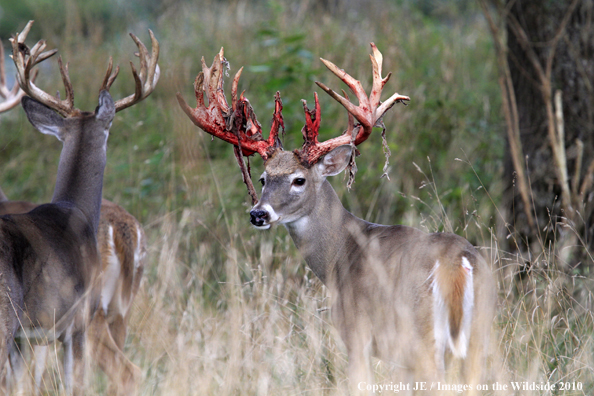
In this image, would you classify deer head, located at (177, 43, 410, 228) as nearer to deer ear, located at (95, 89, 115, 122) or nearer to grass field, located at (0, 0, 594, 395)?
grass field, located at (0, 0, 594, 395)

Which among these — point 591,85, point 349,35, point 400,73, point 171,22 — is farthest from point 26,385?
point 171,22

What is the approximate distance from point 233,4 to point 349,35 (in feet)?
6.92

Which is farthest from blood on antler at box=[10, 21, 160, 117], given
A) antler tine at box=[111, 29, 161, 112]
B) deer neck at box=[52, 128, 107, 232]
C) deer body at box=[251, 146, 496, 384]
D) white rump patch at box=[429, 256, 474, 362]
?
white rump patch at box=[429, 256, 474, 362]

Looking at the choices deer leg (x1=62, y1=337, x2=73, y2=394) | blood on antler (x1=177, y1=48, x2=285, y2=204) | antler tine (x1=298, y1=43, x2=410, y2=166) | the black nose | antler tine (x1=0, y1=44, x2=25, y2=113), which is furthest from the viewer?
antler tine (x1=0, y1=44, x2=25, y2=113)

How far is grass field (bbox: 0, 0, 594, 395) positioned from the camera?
3.76 m

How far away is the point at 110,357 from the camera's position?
4461mm

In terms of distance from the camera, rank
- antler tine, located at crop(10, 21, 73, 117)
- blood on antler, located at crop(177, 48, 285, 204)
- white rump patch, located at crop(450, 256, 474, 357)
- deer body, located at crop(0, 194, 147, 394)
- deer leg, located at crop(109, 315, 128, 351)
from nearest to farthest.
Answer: white rump patch, located at crop(450, 256, 474, 357), blood on antler, located at crop(177, 48, 285, 204), antler tine, located at crop(10, 21, 73, 117), deer body, located at crop(0, 194, 147, 394), deer leg, located at crop(109, 315, 128, 351)

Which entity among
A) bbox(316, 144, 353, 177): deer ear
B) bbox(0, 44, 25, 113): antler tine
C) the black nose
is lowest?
the black nose

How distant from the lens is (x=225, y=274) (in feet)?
17.9

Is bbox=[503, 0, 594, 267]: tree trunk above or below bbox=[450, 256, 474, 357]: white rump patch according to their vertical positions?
above

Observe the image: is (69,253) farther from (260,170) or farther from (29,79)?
(260,170)

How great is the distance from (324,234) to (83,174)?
5.01 ft

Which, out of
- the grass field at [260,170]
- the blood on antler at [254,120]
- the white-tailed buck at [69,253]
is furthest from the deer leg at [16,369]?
the blood on antler at [254,120]

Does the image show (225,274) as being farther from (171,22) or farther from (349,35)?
(171,22)
